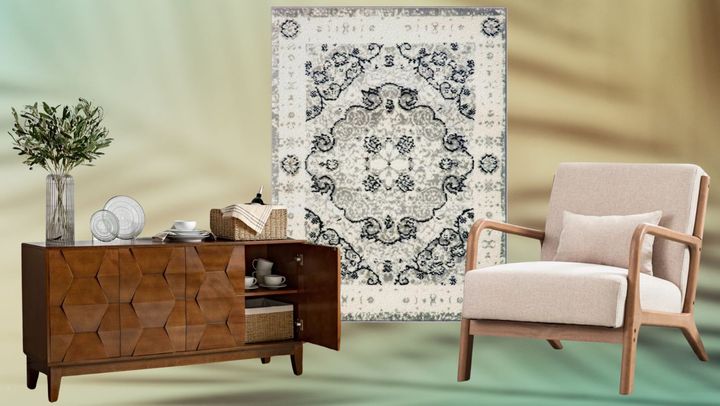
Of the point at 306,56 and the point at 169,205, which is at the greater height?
the point at 306,56

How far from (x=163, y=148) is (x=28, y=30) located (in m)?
0.92

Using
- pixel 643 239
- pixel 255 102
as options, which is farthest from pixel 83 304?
pixel 643 239

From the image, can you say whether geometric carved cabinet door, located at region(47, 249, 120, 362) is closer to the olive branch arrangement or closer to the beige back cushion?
the olive branch arrangement

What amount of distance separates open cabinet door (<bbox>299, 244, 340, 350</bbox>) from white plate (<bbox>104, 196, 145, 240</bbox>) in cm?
71

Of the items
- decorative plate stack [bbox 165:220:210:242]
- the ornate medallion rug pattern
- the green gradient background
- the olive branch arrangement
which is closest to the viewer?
the olive branch arrangement

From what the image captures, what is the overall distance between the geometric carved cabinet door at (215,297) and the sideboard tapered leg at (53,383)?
1.69ft

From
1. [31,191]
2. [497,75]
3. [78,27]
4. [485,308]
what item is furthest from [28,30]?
[485,308]

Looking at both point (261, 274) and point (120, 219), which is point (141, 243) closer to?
point (120, 219)

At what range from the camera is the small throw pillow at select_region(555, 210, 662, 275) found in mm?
4324

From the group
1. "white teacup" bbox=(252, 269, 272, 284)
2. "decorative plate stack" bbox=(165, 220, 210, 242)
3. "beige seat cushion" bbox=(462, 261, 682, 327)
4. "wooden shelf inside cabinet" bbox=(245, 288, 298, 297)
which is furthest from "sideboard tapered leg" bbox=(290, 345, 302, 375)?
"beige seat cushion" bbox=(462, 261, 682, 327)

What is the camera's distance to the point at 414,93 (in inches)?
221

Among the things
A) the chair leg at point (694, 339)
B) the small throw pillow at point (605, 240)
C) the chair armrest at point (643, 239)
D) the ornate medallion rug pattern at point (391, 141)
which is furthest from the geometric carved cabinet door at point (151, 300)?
the chair leg at point (694, 339)

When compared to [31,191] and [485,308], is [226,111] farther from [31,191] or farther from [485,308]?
[485,308]

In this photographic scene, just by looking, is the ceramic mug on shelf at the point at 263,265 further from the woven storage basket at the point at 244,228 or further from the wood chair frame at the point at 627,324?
the wood chair frame at the point at 627,324
